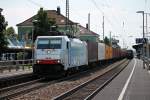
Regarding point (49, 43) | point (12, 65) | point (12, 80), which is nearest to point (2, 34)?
point (12, 65)

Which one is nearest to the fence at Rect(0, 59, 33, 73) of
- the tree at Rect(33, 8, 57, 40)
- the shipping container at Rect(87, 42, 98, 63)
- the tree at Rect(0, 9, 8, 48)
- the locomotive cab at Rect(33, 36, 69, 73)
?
the tree at Rect(0, 9, 8, 48)

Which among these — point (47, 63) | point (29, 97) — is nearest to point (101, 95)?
point (29, 97)

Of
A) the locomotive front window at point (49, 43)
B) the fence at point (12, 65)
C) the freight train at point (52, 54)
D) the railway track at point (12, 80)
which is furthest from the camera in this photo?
the fence at point (12, 65)

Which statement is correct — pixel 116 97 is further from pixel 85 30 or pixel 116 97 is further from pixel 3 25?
pixel 85 30

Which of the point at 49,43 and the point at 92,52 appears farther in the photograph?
the point at 92,52

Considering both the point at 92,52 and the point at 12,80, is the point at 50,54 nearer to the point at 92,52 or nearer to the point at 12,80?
the point at 12,80

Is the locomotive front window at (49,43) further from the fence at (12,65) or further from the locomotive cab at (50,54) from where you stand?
the fence at (12,65)

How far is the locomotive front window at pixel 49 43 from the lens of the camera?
30.5 metres

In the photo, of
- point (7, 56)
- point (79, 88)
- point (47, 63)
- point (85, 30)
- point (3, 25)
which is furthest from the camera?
point (85, 30)

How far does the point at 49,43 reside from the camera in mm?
30672

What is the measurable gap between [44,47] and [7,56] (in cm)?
2821

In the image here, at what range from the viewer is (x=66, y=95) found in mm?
18953

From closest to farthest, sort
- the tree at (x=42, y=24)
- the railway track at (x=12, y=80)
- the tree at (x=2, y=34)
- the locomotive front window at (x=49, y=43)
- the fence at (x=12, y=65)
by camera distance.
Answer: the railway track at (x=12, y=80)
the locomotive front window at (x=49, y=43)
the fence at (x=12, y=65)
the tree at (x=2, y=34)
the tree at (x=42, y=24)

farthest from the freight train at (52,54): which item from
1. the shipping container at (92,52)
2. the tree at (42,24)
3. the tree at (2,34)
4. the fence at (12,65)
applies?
the tree at (42,24)
